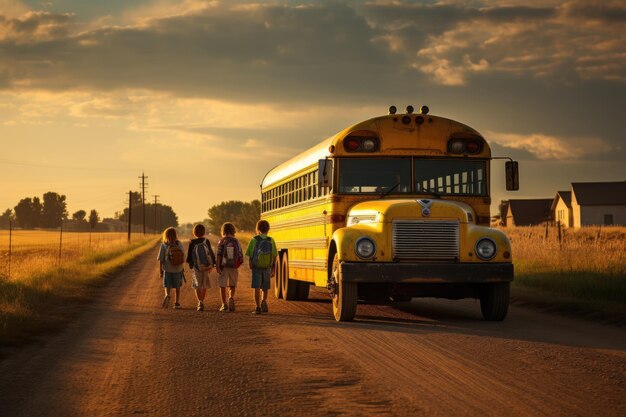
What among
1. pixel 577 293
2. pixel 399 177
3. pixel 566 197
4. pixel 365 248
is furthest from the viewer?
pixel 566 197

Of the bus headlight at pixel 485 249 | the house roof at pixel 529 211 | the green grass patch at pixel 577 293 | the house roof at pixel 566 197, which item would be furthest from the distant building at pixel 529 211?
the bus headlight at pixel 485 249

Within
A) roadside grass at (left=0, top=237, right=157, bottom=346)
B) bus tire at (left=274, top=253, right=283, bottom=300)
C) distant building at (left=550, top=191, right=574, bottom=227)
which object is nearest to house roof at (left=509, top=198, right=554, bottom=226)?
distant building at (left=550, top=191, right=574, bottom=227)

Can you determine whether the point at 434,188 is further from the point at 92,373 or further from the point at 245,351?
the point at 92,373

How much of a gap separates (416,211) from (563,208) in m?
80.9

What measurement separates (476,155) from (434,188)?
0.97 m

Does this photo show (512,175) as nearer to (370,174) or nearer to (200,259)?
(370,174)

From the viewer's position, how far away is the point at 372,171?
13.0m

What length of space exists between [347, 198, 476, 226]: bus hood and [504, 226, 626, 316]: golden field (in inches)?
135

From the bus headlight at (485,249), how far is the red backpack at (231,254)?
4.34 metres

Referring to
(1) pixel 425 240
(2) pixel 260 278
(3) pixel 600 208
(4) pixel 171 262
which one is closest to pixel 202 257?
(4) pixel 171 262

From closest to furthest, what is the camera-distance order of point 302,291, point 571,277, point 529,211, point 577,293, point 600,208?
point 577,293 < point 302,291 < point 571,277 < point 600,208 < point 529,211

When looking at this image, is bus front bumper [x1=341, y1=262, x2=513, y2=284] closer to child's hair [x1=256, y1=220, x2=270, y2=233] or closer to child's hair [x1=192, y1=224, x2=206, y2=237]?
child's hair [x1=256, y1=220, x2=270, y2=233]

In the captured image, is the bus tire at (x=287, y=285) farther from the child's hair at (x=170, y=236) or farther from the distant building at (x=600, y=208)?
the distant building at (x=600, y=208)

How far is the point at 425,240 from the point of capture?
1162 centimetres
